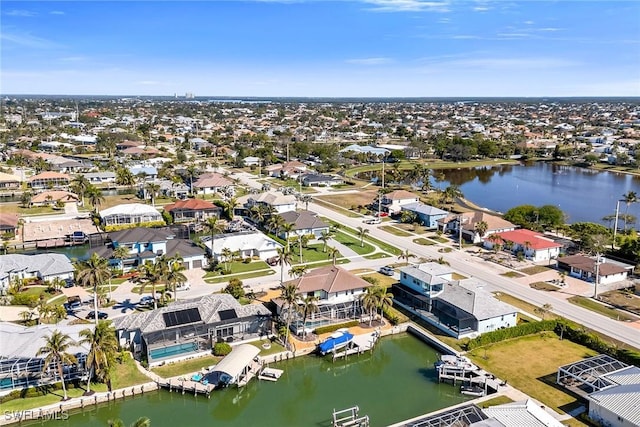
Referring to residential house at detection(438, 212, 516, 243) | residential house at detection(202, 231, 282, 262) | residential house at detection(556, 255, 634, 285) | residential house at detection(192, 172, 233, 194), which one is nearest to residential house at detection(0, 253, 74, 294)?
residential house at detection(202, 231, 282, 262)

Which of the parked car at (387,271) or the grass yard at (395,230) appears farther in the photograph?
the grass yard at (395,230)

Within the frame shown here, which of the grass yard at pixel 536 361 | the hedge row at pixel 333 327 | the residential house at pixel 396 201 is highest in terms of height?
the residential house at pixel 396 201

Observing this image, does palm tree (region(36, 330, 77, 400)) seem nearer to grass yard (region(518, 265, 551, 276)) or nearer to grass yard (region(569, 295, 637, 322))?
grass yard (region(569, 295, 637, 322))

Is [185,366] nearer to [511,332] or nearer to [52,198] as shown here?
[511,332]

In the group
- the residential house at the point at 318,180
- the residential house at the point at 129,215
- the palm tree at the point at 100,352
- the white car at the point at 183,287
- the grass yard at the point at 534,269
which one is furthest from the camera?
the residential house at the point at 318,180

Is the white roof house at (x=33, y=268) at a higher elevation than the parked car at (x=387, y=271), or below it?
higher

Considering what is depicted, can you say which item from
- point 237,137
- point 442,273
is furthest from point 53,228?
point 237,137

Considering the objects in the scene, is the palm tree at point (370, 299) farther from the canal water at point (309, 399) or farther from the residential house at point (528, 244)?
the residential house at point (528, 244)

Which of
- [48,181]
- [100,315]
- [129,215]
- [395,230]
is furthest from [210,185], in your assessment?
[100,315]

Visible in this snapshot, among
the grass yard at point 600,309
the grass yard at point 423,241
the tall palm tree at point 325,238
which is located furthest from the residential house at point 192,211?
the grass yard at point 600,309
